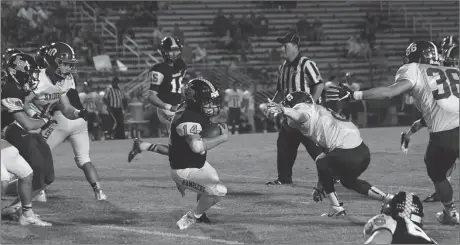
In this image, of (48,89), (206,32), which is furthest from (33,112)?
(206,32)

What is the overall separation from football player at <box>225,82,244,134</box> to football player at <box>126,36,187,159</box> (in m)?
11.8

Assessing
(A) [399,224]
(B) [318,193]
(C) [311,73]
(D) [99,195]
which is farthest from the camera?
(C) [311,73]

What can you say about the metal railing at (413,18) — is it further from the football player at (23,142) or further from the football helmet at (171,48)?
the football player at (23,142)

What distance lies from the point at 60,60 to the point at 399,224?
5047mm

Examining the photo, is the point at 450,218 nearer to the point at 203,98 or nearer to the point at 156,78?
the point at 203,98

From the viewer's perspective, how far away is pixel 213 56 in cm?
2580

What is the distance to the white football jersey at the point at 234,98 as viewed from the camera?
76.9 feet

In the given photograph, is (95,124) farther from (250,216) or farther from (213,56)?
(250,216)

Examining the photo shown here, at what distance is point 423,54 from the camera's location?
Result: 8234mm

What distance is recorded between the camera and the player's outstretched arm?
530 centimetres

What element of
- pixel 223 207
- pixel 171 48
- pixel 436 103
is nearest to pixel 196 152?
pixel 223 207

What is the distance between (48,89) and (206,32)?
56.7 ft

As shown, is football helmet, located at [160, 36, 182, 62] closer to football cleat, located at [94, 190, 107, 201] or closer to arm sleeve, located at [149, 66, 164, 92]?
arm sleeve, located at [149, 66, 164, 92]

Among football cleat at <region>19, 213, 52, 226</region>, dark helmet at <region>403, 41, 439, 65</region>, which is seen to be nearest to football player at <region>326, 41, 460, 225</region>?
dark helmet at <region>403, 41, 439, 65</region>
